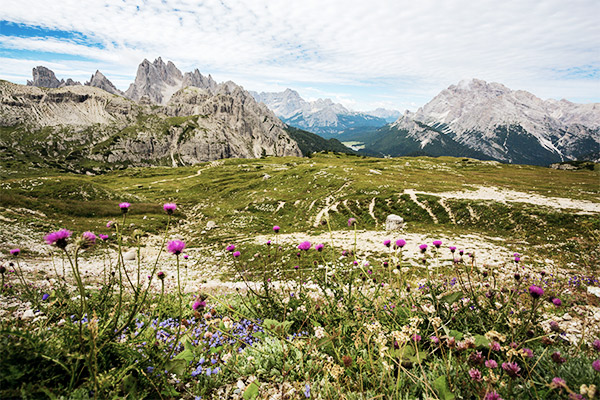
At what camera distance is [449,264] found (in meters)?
16.9

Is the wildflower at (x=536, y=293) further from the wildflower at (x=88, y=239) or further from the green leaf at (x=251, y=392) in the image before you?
the wildflower at (x=88, y=239)

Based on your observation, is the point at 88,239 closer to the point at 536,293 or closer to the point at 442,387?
the point at 442,387

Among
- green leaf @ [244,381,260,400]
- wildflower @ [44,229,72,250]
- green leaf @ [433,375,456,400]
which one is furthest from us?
green leaf @ [244,381,260,400]

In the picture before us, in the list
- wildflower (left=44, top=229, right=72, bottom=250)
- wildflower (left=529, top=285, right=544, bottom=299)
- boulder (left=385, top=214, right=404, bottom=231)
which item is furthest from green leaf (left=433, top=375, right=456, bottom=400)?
boulder (left=385, top=214, right=404, bottom=231)

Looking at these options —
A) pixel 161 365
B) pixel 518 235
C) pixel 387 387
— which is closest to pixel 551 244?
pixel 518 235

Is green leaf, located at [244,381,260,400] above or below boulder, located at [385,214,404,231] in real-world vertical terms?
above

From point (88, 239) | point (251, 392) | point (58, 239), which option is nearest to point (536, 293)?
point (251, 392)

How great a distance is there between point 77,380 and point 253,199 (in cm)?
5636

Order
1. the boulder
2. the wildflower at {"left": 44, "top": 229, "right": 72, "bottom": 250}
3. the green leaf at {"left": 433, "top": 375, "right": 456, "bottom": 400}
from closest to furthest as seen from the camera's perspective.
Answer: the green leaf at {"left": 433, "top": 375, "right": 456, "bottom": 400}, the wildflower at {"left": 44, "top": 229, "right": 72, "bottom": 250}, the boulder

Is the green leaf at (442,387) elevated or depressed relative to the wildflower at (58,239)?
depressed

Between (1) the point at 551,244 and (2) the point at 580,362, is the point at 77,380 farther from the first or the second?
(1) the point at 551,244

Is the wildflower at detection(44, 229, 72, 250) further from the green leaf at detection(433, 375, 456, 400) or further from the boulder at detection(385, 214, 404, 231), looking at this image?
the boulder at detection(385, 214, 404, 231)

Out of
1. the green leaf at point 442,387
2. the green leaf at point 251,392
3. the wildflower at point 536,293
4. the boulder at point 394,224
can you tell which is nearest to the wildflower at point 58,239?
the green leaf at point 251,392

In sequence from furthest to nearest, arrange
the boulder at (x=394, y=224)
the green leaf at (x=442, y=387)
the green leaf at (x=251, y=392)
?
1. the boulder at (x=394, y=224)
2. the green leaf at (x=251, y=392)
3. the green leaf at (x=442, y=387)
